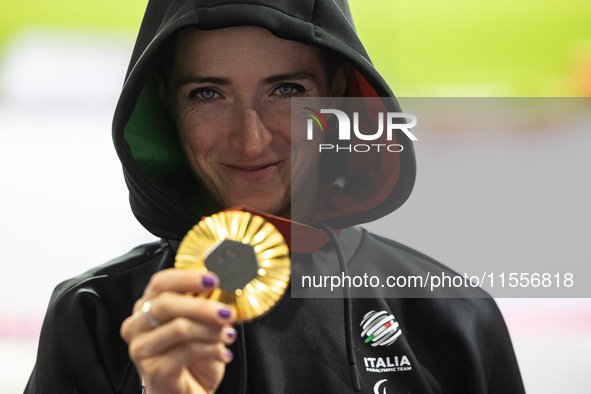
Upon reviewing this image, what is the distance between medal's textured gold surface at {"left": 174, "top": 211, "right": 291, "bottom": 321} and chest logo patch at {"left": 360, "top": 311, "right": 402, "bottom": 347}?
1.45 feet

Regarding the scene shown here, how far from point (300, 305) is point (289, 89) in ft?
1.33

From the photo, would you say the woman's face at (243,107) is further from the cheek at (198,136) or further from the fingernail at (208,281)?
the fingernail at (208,281)

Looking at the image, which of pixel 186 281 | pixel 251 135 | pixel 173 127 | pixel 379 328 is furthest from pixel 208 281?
pixel 173 127

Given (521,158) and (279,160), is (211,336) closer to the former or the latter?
(279,160)

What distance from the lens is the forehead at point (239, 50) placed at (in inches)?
35.6

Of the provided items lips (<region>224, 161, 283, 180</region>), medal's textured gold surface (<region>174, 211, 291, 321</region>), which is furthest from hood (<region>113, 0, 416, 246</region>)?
medal's textured gold surface (<region>174, 211, 291, 321</region>)

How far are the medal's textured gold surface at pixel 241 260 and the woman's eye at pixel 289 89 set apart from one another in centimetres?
45

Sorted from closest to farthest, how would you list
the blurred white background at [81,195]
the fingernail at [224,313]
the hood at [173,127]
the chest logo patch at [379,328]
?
the fingernail at [224,313] → the hood at [173,127] → the chest logo patch at [379,328] → the blurred white background at [81,195]

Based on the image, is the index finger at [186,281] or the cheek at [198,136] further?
the cheek at [198,136]

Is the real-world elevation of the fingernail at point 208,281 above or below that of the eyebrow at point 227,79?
below

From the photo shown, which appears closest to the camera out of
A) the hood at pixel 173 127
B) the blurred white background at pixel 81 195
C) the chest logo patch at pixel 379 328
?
the hood at pixel 173 127

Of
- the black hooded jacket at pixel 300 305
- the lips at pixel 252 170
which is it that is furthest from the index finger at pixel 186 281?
the lips at pixel 252 170

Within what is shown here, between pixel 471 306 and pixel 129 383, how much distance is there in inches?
26.6

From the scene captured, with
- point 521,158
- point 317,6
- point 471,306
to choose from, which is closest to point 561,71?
point 521,158
